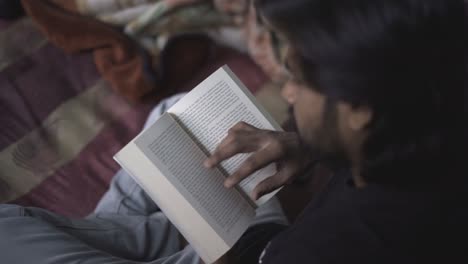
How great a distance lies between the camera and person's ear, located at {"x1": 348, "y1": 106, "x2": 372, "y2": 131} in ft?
1.51

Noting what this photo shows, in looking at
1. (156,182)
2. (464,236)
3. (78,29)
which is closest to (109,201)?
(156,182)

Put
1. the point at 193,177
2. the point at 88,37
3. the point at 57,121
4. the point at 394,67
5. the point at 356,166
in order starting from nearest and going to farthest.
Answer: the point at 394,67
the point at 356,166
the point at 193,177
the point at 57,121
the point at 88,37

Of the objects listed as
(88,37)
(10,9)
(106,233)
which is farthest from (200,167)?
(10,9)

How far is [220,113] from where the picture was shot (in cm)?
71

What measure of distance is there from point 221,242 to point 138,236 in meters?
0.23

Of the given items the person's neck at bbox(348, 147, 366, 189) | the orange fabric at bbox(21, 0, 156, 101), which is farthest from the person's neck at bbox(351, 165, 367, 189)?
the orange fabric at bbox(21, 0, 156, 101)

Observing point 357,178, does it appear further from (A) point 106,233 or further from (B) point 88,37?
(B) point 88,37

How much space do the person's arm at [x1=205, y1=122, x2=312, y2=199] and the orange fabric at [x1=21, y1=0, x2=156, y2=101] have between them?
56 cm

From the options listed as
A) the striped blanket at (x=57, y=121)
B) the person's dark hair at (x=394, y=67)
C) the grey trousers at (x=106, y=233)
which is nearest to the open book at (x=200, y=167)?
the grey trousers at (x=106, y=233)

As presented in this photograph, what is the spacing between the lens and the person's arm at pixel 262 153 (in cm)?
67

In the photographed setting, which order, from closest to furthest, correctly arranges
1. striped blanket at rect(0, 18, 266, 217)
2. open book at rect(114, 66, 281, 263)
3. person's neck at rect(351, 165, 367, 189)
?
person's neck at rect(351, 165, 367, 189) < open book at rect(114, 66, 281, 263) < striped blanket at rect(0, 18, 266, 217)

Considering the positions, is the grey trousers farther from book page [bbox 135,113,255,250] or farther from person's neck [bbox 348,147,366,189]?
person's neck [bbox 348,147,366,189]

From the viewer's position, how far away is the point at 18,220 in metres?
0.71

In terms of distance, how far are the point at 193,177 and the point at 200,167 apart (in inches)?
0.9
